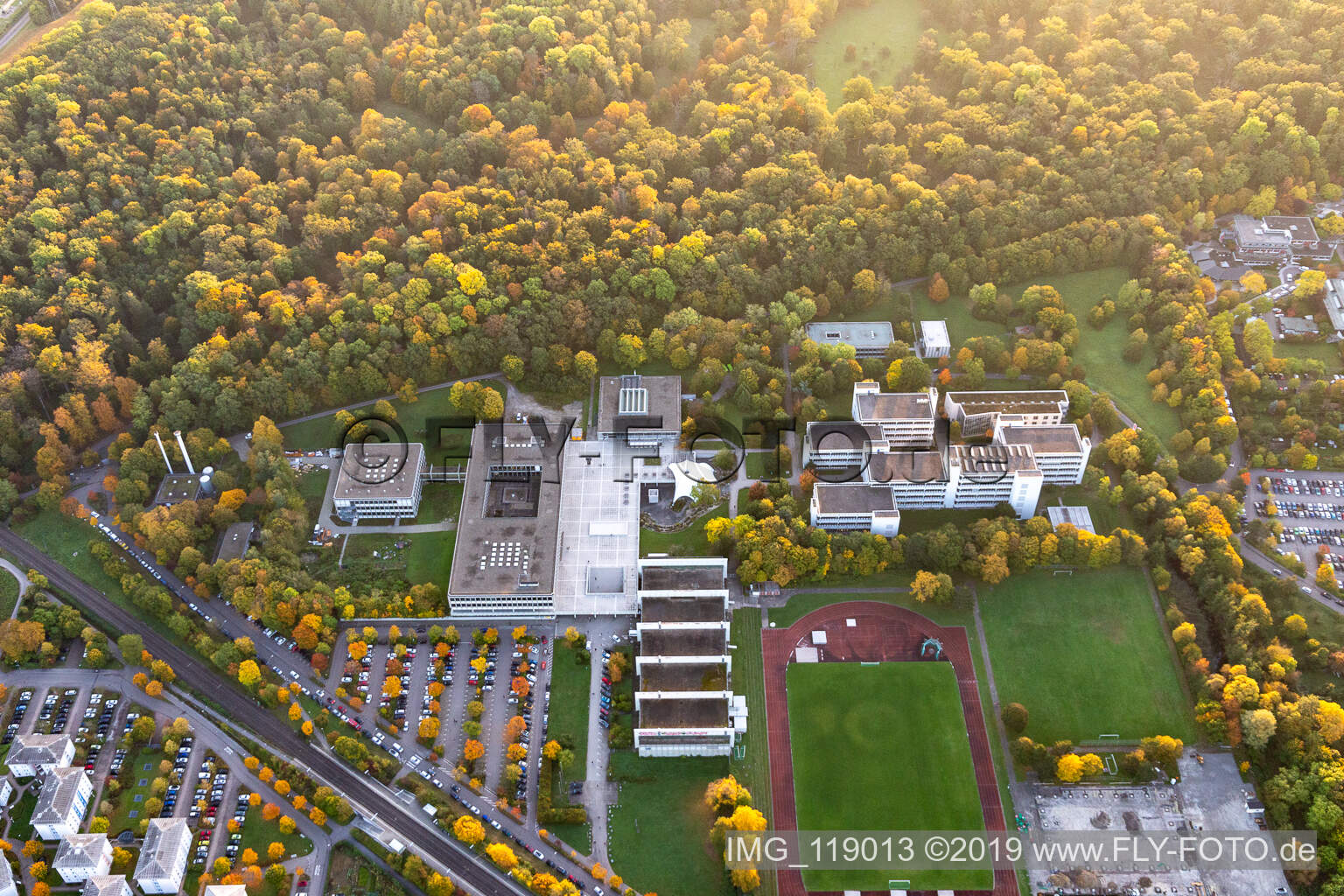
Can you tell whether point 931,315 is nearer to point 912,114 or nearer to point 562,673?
point 912,114

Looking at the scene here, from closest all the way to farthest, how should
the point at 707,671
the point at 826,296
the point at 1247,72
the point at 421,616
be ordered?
1. the point at 707,671
2. the point at 421,616
3. the point at 826,296
4. the point at 1247,72

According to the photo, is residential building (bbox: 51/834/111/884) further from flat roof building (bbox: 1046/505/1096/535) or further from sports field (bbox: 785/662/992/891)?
flat roof building (bbox: 1046/505/1096/535)

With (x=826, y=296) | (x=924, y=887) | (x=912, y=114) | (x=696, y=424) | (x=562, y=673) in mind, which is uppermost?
(x=912, y=114)

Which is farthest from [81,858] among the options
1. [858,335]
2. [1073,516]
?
[1073,516]

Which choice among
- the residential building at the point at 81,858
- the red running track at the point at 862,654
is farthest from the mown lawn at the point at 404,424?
the residential building at the point at 81,858

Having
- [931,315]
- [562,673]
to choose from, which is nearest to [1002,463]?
[931,315]
